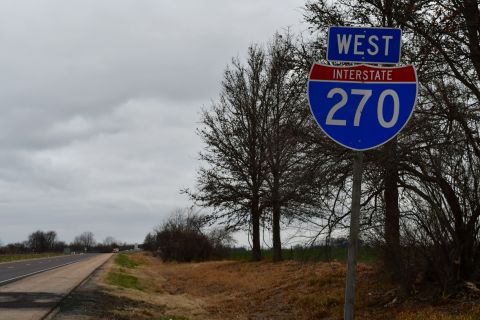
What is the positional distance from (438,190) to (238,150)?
69.8 feet

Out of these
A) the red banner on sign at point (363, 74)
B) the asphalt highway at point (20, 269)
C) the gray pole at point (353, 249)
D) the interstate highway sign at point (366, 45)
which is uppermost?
the interstate highway sign at point (366, 45)

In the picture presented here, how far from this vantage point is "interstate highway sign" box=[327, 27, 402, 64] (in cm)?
391

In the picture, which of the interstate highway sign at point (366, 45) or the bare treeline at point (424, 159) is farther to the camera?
the bare treeline at point (424, 159)

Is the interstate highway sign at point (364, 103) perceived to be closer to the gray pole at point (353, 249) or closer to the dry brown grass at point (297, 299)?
the gray pole at point (353, 249)

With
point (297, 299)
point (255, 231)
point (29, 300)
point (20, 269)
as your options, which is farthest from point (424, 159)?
point (20, 269)

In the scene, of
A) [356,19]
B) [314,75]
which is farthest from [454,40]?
[314,75]

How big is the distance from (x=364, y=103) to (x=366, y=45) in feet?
1.37

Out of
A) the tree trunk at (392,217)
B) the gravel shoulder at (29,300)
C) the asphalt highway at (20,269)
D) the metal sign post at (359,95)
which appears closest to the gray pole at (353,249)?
the metal sign post at (359,95)

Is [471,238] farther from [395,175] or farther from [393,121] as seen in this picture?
[393,121]

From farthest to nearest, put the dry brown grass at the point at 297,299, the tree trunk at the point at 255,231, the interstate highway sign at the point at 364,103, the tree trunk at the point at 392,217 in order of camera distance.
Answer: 1. the tree trunk at the point at 255,231
2. the tree trunk at the point at 392,217
3. the dry brown grass at the point at 297,299
4. the interstate highway sign at the point at 364,103

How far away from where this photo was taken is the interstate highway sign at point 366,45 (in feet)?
12.8

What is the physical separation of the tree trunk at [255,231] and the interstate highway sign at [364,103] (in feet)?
92.8

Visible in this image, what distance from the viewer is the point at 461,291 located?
35.0 feet

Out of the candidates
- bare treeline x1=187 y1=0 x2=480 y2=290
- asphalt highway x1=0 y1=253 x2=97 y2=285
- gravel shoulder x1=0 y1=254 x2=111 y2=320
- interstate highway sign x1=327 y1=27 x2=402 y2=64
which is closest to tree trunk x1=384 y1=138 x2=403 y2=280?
bare treeline x1=187 y1=0 x2=480 y2=290
